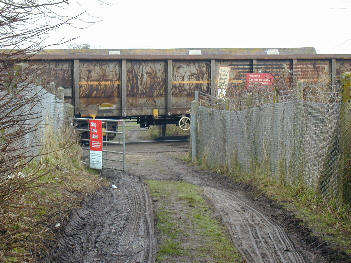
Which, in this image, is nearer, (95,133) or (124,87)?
(95,133)

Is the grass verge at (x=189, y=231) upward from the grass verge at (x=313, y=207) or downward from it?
downward

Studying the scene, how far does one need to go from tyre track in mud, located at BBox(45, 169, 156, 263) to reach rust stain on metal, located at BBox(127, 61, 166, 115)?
10.2 metres

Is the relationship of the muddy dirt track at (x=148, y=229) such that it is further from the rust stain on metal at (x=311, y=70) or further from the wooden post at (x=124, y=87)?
the rust stain on metal at (x=311, y=70)

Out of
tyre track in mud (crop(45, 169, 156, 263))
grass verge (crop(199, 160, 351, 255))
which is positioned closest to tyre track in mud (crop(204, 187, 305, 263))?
grass verge (crop(199, 160, 351, 255))

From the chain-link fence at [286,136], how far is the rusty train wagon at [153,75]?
5015mm

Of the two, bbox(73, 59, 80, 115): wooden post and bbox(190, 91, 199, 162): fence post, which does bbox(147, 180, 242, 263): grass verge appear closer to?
bbox(190, 91, 199, 162): fence post

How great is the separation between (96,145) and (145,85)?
22.6ft

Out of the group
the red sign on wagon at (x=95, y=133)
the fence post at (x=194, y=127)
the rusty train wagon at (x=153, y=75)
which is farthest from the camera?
the rusty train wagon at (x=153, y=75)

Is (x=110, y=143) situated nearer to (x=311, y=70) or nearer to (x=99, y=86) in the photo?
(x=99, y=86)

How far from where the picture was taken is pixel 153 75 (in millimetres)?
19094

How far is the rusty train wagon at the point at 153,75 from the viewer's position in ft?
61.1

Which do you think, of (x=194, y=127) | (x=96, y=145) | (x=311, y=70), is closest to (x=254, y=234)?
(x=96, y=145)

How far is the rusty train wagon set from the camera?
61.1ft

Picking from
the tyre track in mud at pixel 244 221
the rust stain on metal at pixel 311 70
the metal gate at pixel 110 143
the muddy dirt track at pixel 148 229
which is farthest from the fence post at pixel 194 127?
the rust stain on metal at pixel 311 70
